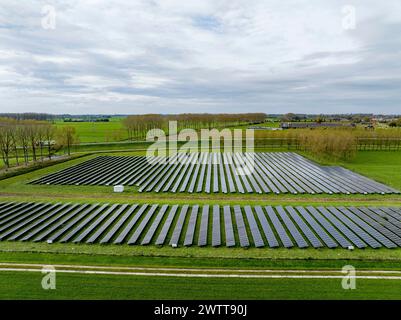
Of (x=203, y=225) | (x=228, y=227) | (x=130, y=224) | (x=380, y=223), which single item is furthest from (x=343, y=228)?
(x=130, y=224)

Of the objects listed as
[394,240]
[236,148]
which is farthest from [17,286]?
[236,148]

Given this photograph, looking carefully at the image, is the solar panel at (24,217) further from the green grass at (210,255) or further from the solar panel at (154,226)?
the solar panel at (154,226)

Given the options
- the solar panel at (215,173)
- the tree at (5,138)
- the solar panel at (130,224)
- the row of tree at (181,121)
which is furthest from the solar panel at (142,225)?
the row of tree at (181,121)

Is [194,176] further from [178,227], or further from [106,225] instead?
[106,225]

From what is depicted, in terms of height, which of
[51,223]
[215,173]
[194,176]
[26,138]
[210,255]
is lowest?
[210,255]

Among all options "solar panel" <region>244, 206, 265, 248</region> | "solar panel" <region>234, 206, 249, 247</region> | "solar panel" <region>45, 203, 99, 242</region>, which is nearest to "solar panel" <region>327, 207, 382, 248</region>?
"solar panel" <region>244, 206, 265, 248</region>

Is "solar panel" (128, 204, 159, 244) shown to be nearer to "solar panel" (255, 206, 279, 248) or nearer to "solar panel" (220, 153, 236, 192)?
"solar panel" (255, 206, 279, 248)
